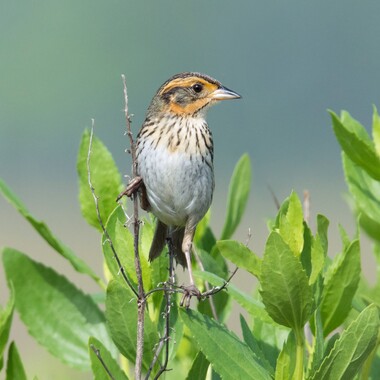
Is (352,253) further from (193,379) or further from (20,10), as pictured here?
(20,10)

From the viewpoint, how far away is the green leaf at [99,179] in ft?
10.2

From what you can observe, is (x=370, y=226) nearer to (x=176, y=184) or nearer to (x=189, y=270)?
(x=176, y=184)

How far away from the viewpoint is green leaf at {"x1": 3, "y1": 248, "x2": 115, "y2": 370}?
311 centimetres

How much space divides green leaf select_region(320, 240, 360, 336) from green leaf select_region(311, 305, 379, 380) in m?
0.21

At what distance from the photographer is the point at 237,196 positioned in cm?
334

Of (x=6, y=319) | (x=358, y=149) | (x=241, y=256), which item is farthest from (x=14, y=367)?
(x=358, y=149)

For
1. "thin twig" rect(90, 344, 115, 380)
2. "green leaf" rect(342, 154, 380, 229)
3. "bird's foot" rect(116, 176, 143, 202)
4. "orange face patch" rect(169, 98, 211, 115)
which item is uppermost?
"orange face patch" rect(169, 98, 211, 115)

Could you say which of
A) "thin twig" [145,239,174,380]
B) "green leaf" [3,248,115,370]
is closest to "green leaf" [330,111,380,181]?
"thin twig" [145,239,174,380]

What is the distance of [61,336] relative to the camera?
3172 mm

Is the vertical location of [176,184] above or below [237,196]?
above

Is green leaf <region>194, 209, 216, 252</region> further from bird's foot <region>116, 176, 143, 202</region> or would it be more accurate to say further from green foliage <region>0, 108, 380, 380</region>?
bird's foot <region>116, 176, 143, 202</region>

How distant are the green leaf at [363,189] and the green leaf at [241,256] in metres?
0.67

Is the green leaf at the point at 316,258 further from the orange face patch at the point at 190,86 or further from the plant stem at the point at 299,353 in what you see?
the orange face patch at the point at 190,86

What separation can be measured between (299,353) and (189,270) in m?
0.38
